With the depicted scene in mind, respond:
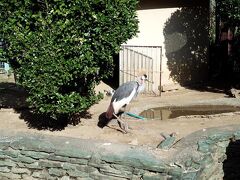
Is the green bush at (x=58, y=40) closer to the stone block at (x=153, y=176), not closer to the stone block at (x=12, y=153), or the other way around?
the stone block at (x=12, y=153)

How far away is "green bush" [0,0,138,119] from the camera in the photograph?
7.98 meters

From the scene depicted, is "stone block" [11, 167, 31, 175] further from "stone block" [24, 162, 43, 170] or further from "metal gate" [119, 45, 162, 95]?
"metal gate" [119, 45, 162, 95]

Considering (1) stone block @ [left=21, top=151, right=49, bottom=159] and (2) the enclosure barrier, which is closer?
(2) the enclosure barrier

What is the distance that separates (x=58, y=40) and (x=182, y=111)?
4048 mm

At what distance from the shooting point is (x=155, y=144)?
7867 millimetres

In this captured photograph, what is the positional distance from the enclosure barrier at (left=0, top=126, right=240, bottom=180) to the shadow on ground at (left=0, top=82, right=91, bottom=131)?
1.74m

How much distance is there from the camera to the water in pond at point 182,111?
10320mm

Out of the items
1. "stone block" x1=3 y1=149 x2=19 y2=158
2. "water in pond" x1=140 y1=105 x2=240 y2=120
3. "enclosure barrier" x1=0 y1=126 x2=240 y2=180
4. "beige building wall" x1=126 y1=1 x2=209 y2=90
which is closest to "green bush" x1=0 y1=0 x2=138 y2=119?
"enclosure barrier" x1=0 y1=126 x2=240 y2=180

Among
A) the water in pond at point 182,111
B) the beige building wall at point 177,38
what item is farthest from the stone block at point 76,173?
the beige building wall at point 177,38

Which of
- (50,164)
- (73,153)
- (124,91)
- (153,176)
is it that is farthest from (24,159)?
(124,91)

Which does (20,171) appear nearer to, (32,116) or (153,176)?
(153,176)

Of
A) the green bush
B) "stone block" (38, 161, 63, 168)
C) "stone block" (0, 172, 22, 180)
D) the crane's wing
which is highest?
the green bush

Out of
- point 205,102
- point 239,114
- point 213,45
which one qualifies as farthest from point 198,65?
point 239,114

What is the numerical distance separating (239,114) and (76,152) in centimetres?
456
